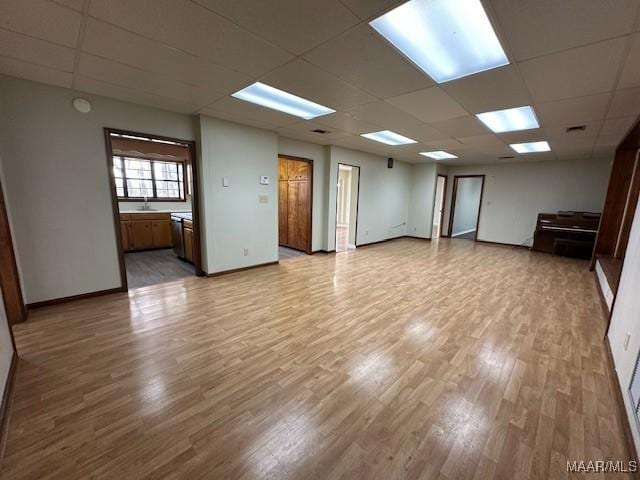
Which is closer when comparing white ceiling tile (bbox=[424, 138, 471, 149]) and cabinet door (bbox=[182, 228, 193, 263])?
cabinet door (bbox=[182, 228, 193, 263])

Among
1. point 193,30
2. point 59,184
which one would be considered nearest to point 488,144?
point 193,30

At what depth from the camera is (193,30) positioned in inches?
67.8

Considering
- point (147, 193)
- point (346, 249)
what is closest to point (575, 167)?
point (346, 249)

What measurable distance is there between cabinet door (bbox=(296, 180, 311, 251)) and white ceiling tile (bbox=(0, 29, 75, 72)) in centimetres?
385

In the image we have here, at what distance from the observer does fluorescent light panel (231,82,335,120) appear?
2807 mm

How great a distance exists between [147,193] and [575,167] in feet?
34.2

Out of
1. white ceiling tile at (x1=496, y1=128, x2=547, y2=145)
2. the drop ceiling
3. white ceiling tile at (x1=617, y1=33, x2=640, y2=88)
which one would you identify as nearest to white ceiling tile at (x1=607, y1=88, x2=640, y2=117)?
the drop ceiling

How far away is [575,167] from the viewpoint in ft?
20.5

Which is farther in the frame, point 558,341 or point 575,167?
point 575,167

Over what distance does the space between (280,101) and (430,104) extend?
1746 millimetres

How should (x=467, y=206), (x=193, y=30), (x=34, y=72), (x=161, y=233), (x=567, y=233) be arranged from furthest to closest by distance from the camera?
(x=467, y=206)
(x=567, y=233)
(x=161, y=233)
(x=34, y=72)
(x=193, y=30)

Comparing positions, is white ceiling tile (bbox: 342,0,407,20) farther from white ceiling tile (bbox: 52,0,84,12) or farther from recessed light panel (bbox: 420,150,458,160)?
recessed light panel (bbox: 420,150,458,160)

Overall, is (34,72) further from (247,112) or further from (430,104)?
(430,104)

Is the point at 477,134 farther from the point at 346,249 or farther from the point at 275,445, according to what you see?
the point at 275,445
